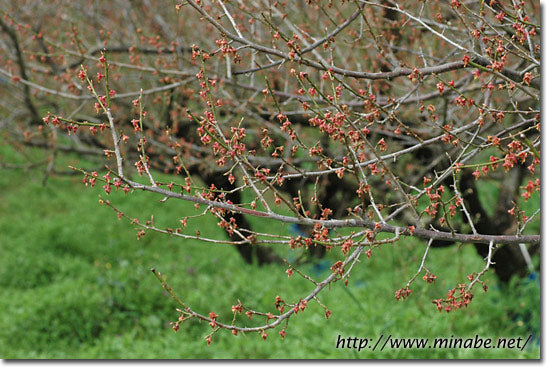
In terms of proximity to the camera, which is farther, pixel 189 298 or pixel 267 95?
pixel 189 298

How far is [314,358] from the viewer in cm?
353

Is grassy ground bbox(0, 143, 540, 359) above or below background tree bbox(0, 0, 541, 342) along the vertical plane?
below

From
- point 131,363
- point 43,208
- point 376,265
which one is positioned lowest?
point 376,265

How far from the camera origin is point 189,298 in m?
4.97

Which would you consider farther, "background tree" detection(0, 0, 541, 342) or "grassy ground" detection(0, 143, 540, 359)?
"grassy ground" detection(0, 143, 540, 359)

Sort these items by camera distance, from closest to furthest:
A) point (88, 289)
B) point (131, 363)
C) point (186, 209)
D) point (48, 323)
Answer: point (131, 363) < point (48, 323) < point (88, 289) < point (186, 209)

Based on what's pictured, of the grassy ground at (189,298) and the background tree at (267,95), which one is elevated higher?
the background tree at (267,95)

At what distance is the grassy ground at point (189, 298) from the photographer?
157 inches

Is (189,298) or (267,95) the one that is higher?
(267,95)

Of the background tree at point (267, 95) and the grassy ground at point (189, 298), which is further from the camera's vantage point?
the grassy ground at point (189, 298)

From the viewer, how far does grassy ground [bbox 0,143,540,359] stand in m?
3.99

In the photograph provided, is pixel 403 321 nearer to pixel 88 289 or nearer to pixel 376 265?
pixel 376 265

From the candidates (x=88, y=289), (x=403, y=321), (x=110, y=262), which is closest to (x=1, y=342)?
(x=88, y=289)

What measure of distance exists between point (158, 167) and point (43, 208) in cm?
389
